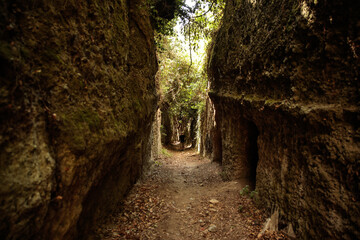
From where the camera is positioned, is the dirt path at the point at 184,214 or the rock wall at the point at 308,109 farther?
the dirt path at the point at 184,214

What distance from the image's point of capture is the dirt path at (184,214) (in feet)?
13.4

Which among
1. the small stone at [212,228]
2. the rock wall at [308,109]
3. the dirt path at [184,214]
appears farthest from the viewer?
the small stone at [212,228]

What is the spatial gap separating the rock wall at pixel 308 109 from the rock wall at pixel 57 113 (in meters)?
3.43

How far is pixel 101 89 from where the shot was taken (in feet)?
10.9

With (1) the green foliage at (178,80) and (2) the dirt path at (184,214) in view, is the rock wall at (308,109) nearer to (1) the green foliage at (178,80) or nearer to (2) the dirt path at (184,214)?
(2) the dirt path at (184,214)

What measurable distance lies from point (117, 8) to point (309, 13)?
152 inches

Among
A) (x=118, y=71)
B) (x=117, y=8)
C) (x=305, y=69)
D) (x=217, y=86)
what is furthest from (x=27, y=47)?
(x=217, y=86)

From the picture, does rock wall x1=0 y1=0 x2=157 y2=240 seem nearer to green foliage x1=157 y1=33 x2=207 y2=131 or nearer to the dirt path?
the dirt path

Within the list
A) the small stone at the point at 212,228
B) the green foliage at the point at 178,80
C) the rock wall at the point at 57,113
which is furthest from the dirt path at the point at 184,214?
the green foliage at the point at 178,80

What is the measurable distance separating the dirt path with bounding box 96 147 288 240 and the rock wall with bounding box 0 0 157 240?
2.47 feet

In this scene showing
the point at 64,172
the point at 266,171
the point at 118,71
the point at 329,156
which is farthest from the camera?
the point at 266,171

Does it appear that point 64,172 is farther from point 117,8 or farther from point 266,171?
point 266,171

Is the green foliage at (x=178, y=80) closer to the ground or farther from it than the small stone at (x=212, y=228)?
farther from it

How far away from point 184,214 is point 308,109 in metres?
3.92
